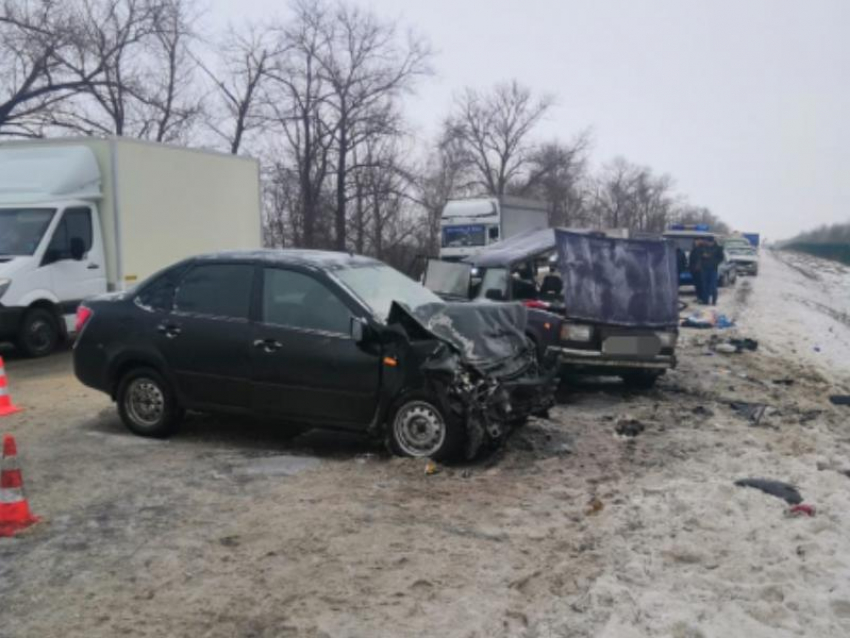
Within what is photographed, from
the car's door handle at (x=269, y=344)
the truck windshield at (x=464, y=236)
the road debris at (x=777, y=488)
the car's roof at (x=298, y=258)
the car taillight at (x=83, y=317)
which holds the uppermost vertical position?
the truck windshield at (x=464, y=236)

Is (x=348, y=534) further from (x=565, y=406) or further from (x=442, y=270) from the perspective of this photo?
(x=442, y=270)

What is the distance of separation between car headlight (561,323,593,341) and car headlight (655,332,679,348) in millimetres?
829

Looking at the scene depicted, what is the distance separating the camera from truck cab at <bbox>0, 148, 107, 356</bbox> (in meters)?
11.8

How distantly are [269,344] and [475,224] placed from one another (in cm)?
2332

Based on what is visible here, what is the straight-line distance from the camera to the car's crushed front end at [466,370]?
6141mm

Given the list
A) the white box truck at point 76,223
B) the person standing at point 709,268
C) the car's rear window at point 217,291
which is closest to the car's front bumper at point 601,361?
the car's rear window at point 217,291

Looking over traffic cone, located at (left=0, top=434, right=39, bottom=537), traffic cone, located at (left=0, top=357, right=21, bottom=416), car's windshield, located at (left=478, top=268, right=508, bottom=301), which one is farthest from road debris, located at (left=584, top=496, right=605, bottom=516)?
traffic cone, located at (left=0, top=357, right=21, bottom=416)

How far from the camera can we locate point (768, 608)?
3.87 meters

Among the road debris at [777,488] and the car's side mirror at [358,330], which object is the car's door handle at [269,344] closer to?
the car's side mirror at [358,330]

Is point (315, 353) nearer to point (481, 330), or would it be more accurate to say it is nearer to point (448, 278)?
point (481, 330)

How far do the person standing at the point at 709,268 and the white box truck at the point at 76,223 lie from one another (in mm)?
14350

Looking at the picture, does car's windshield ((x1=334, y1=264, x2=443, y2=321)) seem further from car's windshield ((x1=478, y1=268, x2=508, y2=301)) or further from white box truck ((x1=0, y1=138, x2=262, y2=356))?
white box truck ((x1=0, y1=138, x2=262, y2=356))

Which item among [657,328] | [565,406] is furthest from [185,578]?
[657,328]

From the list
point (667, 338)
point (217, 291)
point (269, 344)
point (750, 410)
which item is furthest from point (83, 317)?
point (750, 410)
